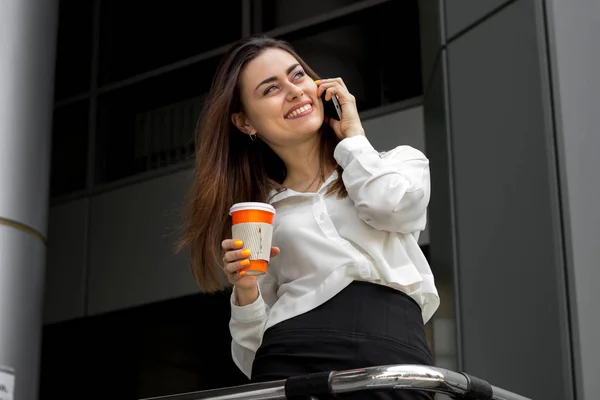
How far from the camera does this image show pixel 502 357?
5.03 m

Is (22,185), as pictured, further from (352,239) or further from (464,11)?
(352,239)

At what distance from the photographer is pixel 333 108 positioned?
8.59 feet

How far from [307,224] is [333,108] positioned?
34 centimetres

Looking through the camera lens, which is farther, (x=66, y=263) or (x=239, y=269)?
(x=66, y=263)

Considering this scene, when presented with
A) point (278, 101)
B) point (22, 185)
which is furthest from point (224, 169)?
point (22, 185)

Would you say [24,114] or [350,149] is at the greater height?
[24,114]

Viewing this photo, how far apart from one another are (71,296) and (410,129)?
3258 millimetres

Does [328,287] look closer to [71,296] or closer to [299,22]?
[299,22]

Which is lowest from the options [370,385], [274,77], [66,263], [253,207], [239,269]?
[370,385]

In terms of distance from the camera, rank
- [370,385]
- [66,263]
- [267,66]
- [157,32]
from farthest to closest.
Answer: [157,32], [66,263], [267,66], [370,385]

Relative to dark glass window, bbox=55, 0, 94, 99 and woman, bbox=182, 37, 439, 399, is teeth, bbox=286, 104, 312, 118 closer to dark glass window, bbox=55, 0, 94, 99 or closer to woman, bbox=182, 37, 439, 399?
woman, bbox=182, 37, 439, 399

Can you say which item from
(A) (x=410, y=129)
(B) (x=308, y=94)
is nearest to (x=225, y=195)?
(B) (x=308, y=94)

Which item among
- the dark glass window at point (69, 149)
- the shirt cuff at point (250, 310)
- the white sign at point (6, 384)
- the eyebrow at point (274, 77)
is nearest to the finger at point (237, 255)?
the shirt cuff at point (250, 310)

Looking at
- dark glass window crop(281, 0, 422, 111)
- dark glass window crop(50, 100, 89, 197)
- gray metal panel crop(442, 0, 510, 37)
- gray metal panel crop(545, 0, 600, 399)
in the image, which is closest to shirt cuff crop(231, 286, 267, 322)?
gray metal panel crop(545, 0, 600, 399)
